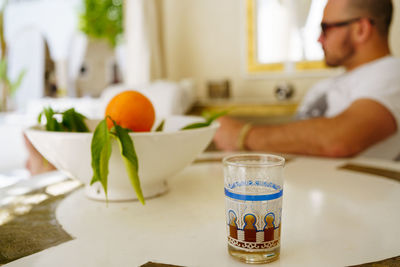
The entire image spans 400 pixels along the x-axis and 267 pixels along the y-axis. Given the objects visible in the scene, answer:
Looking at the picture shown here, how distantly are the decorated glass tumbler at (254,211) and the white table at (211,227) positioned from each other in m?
0.02

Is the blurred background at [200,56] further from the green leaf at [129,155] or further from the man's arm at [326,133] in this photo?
the green leaf at [129,155]

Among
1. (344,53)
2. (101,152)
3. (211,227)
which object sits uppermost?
(344,53)

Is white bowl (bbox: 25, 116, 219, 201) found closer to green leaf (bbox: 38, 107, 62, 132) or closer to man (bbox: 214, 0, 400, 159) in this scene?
green leaf (bbox: 38, 107, 62, 132)

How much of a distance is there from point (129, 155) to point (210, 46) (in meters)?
2.97

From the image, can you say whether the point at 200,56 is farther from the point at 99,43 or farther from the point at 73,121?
the point at 73,121

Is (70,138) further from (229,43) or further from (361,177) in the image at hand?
(229,43)

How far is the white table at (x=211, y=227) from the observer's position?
0.39 metres

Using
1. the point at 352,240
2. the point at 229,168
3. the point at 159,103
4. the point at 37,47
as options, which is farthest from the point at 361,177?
the point at 37,47

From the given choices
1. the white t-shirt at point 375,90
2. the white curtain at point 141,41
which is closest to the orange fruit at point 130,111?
the white t-shirt at point 375,90

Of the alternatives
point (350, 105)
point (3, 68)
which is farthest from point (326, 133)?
point (3, 68)

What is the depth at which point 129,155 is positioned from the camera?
50cm

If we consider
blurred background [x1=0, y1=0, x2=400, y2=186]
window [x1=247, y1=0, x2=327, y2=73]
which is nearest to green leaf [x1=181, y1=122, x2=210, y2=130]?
blurred background [x1=0, y1=0, x2=400, y2=186]

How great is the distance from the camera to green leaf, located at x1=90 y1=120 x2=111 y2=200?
485 mm

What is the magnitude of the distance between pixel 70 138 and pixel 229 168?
0.85ft
